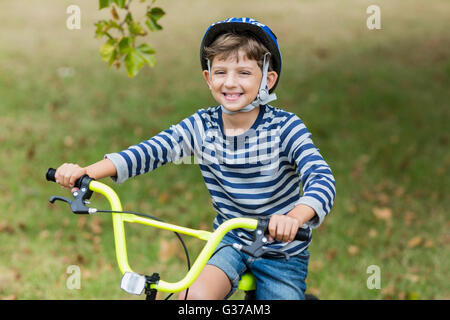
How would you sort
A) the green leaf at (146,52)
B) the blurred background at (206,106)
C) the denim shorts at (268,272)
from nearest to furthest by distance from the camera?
the denim shorts at (268,272) < the green leaf at (146,52) < the blurred background at (206,106)

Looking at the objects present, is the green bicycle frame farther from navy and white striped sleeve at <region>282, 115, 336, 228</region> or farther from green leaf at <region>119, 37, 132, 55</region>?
green leaf at <region>119, 37, 132, 55</region>

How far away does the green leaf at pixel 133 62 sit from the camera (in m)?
3.41

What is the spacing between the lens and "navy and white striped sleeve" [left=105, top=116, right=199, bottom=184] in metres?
2.66

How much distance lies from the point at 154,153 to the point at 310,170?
81cm

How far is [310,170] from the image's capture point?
2514mm

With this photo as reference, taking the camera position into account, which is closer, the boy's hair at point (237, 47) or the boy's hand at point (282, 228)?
the boy's hand at point (282, 228)

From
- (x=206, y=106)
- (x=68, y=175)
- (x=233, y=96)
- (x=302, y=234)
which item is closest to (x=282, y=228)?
(x=302, y=234)

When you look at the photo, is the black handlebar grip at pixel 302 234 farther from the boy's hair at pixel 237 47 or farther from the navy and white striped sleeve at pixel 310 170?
the boy's hair at pixel 237 47

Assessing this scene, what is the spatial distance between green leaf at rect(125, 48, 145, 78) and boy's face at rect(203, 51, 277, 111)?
84 cm

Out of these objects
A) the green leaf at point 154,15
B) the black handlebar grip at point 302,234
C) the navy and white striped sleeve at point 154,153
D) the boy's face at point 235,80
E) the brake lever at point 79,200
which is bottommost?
the black handlebar grip at point 302,234

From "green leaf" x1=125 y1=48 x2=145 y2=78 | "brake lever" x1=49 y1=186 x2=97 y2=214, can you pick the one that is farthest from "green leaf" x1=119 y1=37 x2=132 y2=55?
"brake lever" x1=49 y1=186 x2=97 y2=214

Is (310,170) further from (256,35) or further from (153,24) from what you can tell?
(153,24)

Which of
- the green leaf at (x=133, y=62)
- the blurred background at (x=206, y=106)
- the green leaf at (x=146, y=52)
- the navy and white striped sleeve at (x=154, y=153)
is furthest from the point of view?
the blurred background at (x=206, y=106)

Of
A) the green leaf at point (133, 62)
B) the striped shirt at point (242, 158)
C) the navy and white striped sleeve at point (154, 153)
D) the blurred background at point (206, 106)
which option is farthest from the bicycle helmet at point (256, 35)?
the blurred background at point (206, 106)
